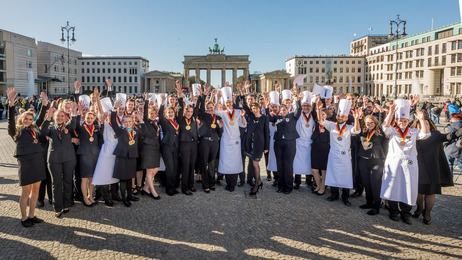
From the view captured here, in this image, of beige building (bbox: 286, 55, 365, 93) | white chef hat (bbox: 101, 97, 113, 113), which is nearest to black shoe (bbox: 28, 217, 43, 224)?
white chef hat (bbox: 101, 97, 113, 113)

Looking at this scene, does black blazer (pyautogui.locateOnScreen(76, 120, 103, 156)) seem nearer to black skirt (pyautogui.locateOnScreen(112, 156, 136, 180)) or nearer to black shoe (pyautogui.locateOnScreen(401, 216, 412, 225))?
black skirt (pyautogui.locateOnScreen(112, 156, 136, 180))

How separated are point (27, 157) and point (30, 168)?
0.20 m

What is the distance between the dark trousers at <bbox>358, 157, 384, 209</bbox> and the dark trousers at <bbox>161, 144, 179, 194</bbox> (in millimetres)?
4132

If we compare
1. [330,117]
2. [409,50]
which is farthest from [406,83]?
[330,117]

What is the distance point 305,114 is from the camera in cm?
769

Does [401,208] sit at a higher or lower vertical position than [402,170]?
lower

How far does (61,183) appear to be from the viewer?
599 cm

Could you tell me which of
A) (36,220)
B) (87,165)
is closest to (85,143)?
(87,165)

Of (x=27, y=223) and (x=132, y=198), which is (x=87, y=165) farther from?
(x=27, y=223)

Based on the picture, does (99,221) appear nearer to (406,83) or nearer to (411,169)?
(411,169)

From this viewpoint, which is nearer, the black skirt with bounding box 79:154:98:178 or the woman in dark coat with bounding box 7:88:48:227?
the woman in dark coat with bounding box 7:88:48:227

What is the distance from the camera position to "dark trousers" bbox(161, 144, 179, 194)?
288 inches

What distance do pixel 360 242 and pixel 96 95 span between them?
597cm

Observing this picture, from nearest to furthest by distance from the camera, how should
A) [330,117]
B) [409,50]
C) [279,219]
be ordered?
[279,219] → [330,117] → [409,50]
